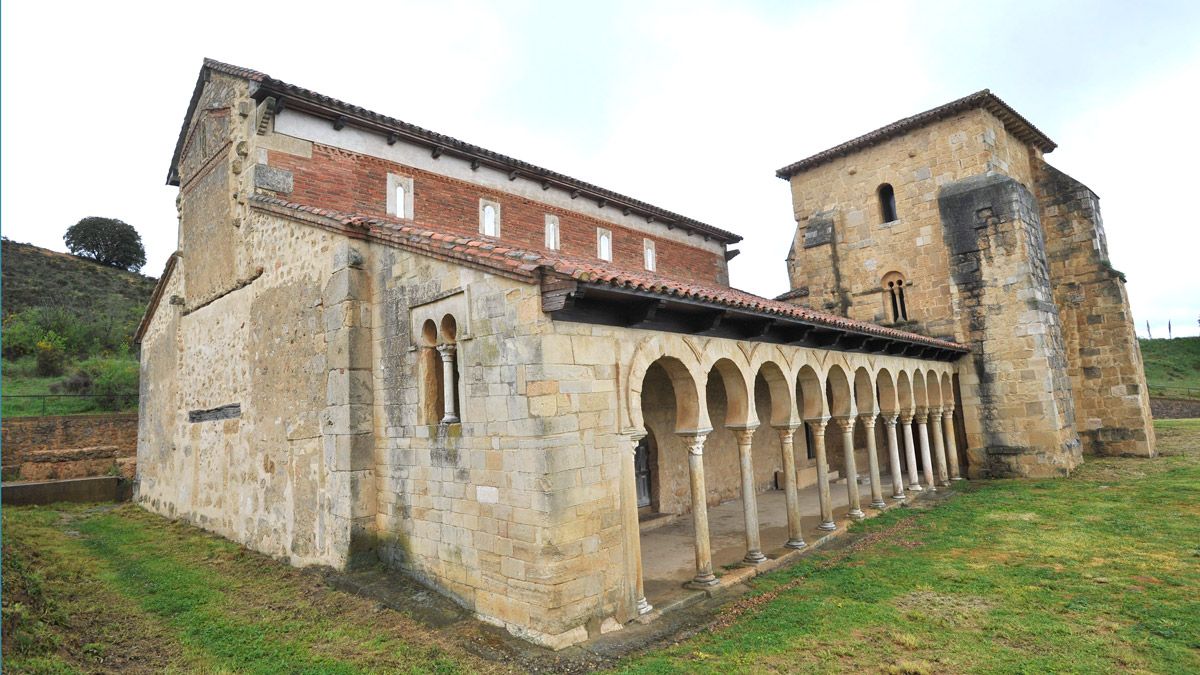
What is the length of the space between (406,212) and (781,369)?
8.49m

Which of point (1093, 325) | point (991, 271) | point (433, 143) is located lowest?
point (1093, 325)

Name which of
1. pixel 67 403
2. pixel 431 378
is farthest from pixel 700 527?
pixel 67 403

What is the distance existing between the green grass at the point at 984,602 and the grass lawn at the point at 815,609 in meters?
0.03

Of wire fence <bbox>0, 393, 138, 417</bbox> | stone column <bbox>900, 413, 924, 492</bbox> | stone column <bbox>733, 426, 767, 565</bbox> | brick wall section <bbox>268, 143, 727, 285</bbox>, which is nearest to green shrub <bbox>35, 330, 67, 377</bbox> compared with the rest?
wire fence <bbox>0, 393, 138, 417</bbox>

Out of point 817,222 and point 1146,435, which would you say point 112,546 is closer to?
point 817,222

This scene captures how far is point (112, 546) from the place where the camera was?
12.1m

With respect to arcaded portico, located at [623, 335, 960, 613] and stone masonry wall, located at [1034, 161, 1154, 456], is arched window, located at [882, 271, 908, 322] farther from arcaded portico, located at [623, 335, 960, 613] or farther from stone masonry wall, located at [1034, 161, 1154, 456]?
stone masonry wall, located at [1034, 161, 1154, 456]

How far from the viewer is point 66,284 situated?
3953 centimetres

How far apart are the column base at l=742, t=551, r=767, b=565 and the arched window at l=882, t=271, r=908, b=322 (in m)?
12.8

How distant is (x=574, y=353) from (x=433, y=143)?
28.3 feet

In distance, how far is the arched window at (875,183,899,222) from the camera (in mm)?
20188

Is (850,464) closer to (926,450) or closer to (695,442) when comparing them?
(926,450)

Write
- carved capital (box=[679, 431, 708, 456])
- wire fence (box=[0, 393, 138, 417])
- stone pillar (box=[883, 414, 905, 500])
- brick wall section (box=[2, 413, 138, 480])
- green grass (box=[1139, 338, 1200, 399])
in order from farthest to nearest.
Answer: green grass (box=[1139, 338, 1200, 399])
wire fence (box=[0, 393, 138, 417])
brick wall section (box=[2, 413, 138, 480])
stone pillar (box=[883, 414, 905, 500])
carved capital (box=[679, 431, 708, 456])

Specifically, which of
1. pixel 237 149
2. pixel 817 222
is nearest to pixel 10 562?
pixel 237 149
